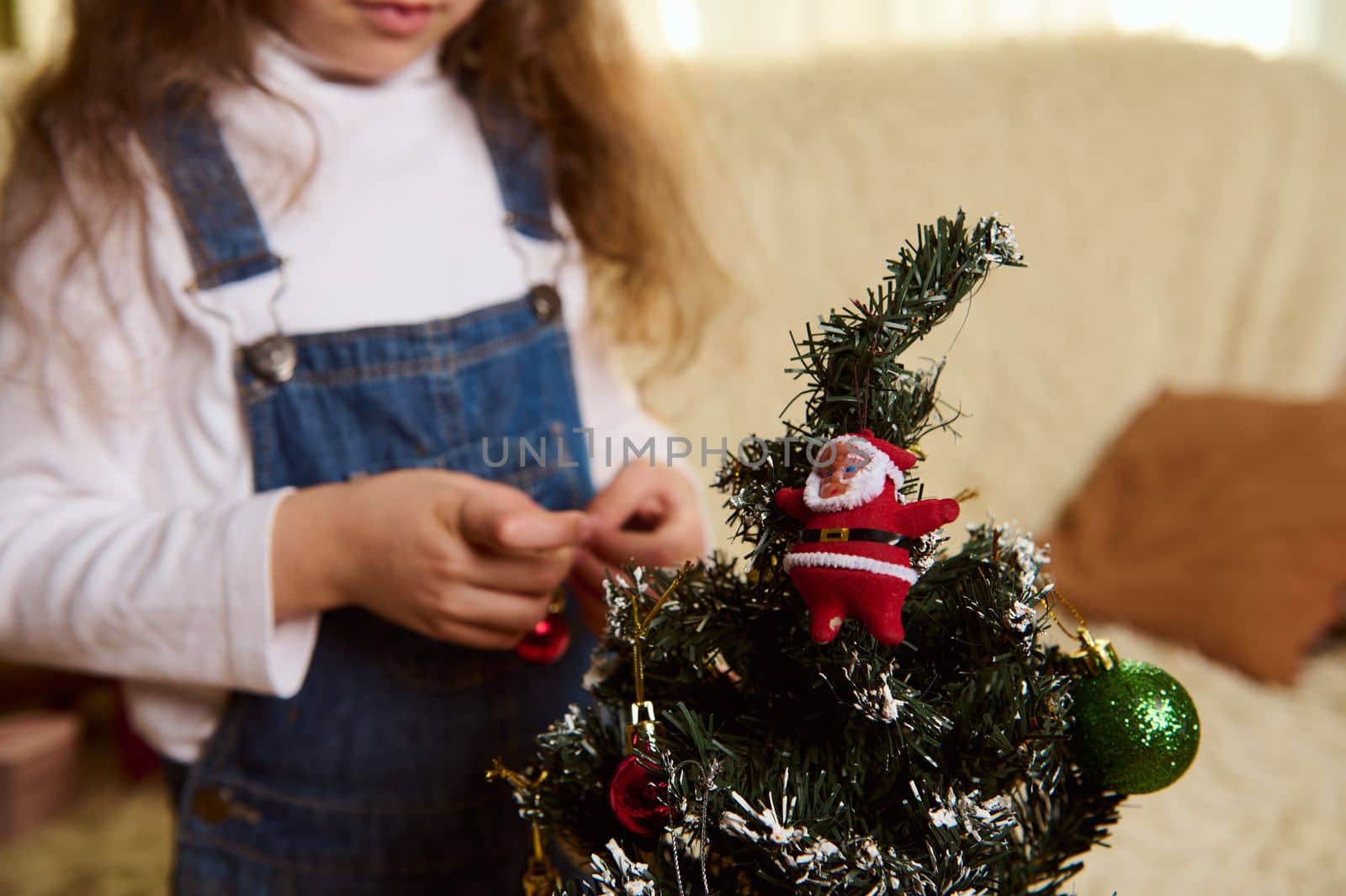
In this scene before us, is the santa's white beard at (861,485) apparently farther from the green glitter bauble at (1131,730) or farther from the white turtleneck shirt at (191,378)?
the white turtleneck shirt at (191,378)

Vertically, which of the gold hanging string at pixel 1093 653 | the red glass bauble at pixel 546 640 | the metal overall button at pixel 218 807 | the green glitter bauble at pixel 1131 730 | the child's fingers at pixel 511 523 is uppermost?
the gold hanging string at pixel 1093 653

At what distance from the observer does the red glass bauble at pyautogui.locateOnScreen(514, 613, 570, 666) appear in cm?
56

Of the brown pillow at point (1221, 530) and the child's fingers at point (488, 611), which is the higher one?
the child's fingers at point (488, 611)

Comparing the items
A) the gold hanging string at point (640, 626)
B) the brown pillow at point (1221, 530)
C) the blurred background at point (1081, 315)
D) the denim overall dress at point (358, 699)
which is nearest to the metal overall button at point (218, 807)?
the denim overall dress at point (358, 699)

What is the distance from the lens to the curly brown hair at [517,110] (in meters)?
0.58

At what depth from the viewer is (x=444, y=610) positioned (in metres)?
0.52

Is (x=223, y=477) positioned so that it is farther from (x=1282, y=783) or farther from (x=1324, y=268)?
(x=1324, y=268)

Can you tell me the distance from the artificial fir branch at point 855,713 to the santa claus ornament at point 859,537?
0.07 ft

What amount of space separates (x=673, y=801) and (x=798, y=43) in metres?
1.23

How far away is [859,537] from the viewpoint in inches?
11.3

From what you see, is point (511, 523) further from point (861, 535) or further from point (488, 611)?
point (861, 535)

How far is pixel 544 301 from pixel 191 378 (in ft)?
0.65

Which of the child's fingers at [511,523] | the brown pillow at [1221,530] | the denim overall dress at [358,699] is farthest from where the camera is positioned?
the brown pillow at [1221,530]

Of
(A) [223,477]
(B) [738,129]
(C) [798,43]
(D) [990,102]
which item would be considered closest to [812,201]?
(B) [738,129]
